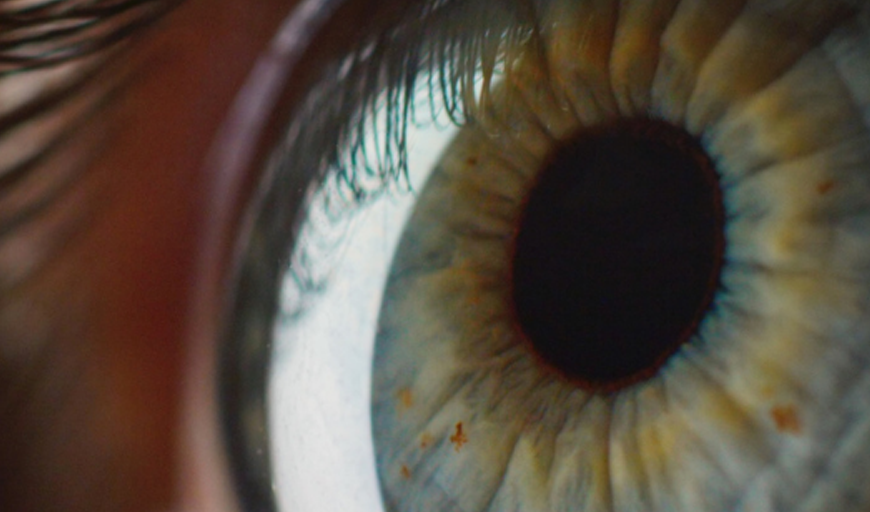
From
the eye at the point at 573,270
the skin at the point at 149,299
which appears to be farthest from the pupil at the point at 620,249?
the skin at the point at 149,299

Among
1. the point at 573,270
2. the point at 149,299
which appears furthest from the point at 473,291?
the point at 149,299

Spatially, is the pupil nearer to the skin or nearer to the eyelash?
the eyelash

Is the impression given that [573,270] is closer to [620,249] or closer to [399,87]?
[620,249]

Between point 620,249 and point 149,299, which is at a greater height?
point 149,299

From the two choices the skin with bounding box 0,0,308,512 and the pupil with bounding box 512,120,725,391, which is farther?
the skin with bounding box 0,0,308,512

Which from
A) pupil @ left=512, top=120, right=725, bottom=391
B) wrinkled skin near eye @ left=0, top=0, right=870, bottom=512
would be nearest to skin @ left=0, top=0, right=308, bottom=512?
wrinkled skin near eye @ left=0, top=0, right=870, bottom=512

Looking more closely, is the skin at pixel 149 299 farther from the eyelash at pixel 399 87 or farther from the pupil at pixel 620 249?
the pupil at pixel 620 249

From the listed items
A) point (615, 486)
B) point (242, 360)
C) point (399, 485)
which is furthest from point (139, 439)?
point (615, 486)
